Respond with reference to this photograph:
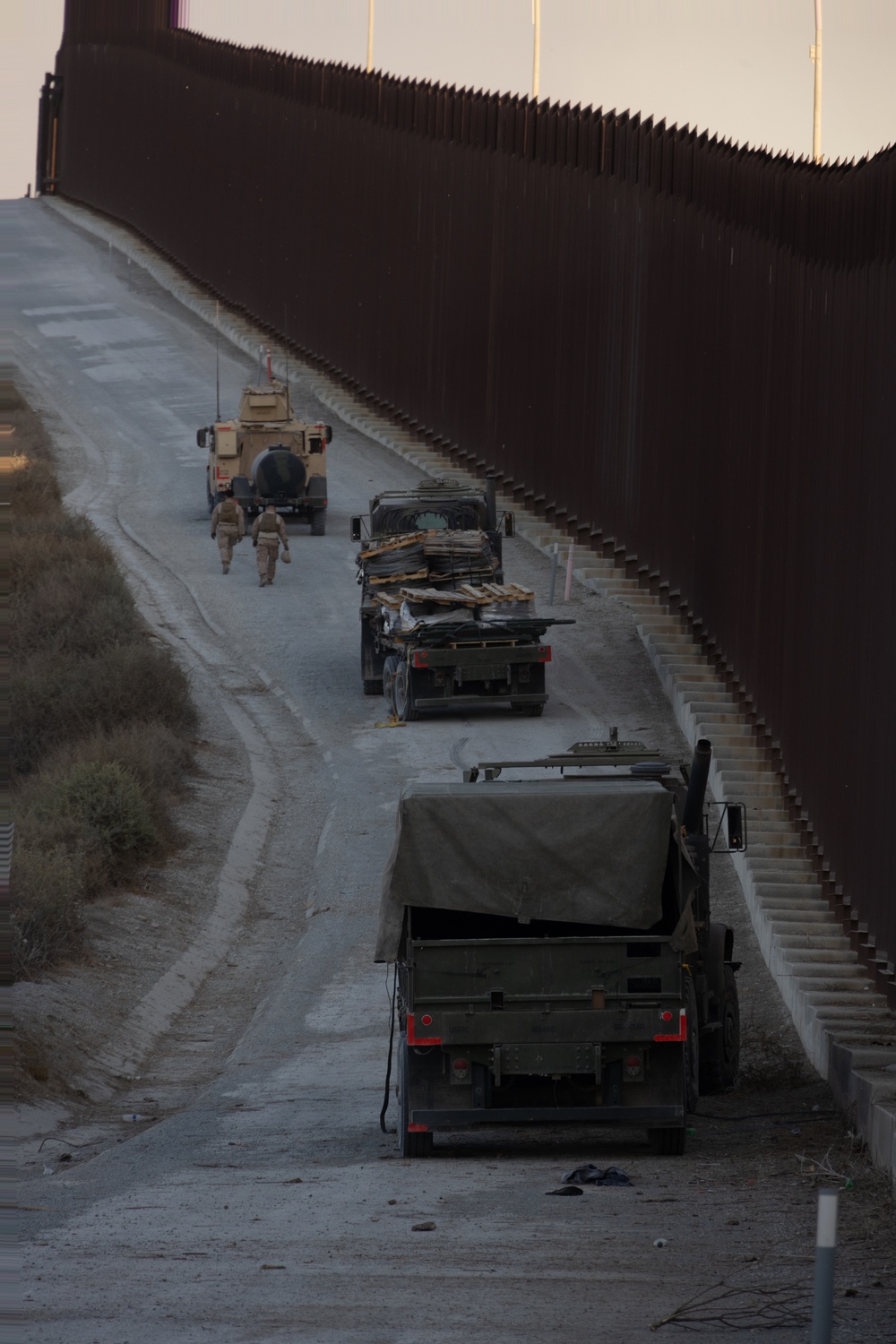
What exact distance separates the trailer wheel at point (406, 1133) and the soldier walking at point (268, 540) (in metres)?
23.4

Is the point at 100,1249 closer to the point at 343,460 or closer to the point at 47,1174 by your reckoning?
the point at 47,1174

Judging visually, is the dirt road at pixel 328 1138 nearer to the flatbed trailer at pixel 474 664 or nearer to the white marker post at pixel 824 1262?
the flatbed trailer at pixel 474 664

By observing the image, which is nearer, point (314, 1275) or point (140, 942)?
point (314, 1275)

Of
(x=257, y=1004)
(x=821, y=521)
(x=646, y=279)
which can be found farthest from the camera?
(x=646, y=279)

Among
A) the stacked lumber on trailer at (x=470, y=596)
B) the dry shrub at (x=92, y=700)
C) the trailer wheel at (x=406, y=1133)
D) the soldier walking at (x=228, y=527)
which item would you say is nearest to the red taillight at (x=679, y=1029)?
the trailer wheel at (x=406, y=1133)

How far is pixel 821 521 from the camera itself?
63.9ft

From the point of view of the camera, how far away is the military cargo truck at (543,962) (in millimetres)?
11328

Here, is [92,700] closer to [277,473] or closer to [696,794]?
[277,473]

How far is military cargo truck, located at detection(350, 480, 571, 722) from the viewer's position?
26438 millimetres

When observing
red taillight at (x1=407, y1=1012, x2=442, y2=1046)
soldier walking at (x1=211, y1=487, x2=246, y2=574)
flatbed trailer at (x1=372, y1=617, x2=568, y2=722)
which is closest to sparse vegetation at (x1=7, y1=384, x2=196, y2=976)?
soldier walking at (x1=211, y1=487, x2=246, y2=574)

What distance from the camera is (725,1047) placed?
45.1ft

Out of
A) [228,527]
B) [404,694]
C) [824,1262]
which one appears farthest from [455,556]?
[824,1262]

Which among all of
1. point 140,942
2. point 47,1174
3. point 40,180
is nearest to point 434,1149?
point 47,1174

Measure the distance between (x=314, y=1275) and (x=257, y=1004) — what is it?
8782mm
